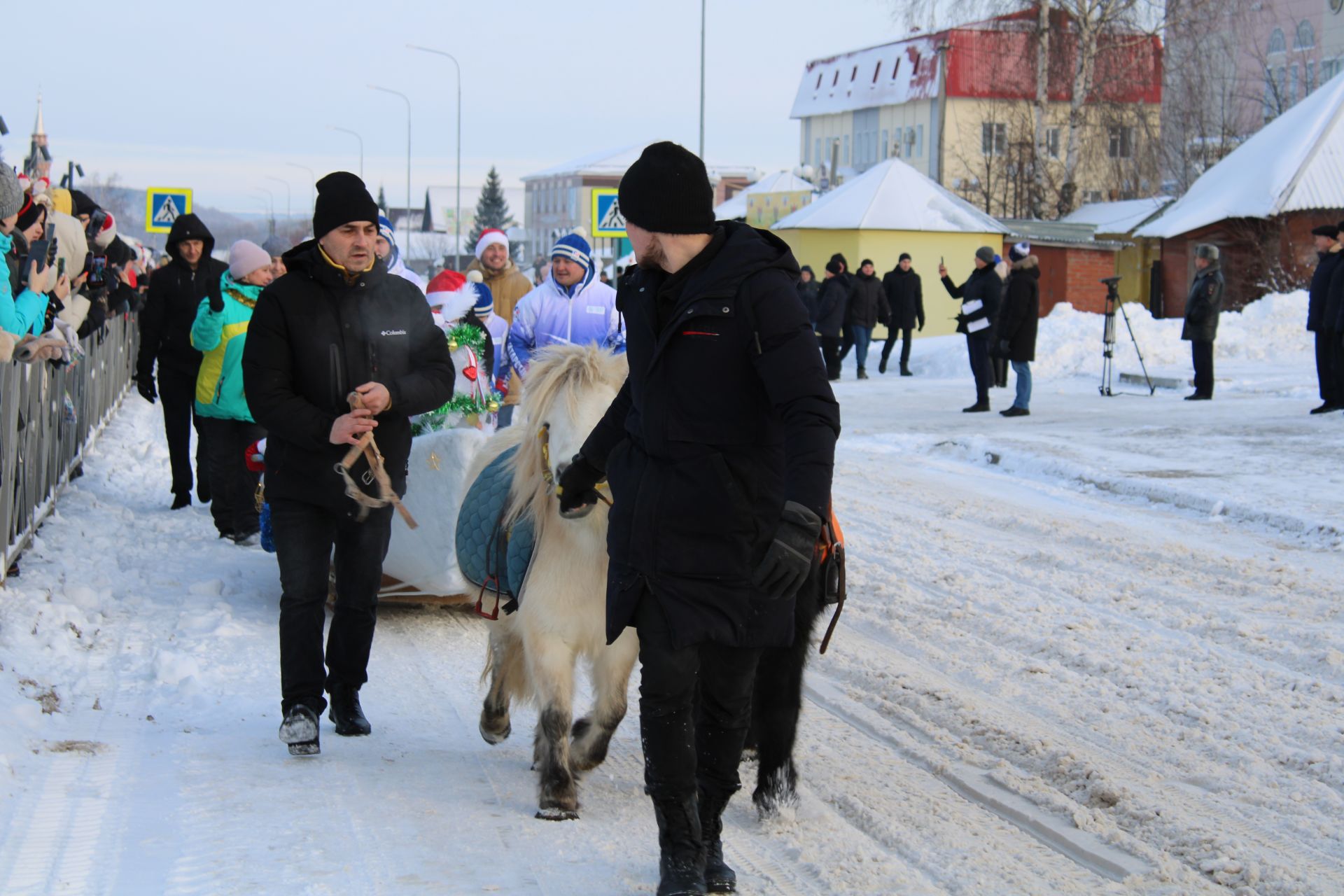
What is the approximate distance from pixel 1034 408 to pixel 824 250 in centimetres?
1744

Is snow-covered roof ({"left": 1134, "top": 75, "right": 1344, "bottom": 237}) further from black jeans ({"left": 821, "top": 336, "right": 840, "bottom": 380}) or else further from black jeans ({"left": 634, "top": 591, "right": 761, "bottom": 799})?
black jeans ({"left": 634, "top": 591, "right": 761, "bottom": 799})

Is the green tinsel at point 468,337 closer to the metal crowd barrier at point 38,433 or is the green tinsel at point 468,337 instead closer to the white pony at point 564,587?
the metal crowd barrier at point 38,433

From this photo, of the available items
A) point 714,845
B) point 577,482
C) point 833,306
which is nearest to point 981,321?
point 833,306

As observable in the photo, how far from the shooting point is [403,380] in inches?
198

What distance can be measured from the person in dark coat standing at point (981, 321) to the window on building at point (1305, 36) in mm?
48069

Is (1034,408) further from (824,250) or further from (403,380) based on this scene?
(824,250)

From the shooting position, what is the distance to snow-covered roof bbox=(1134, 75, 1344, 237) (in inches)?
1169

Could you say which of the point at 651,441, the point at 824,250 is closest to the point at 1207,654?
the point at 651,441

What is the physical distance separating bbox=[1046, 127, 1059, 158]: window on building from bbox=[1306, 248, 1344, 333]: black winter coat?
2773cm

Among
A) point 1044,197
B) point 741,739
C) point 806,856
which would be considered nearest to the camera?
point 741,739

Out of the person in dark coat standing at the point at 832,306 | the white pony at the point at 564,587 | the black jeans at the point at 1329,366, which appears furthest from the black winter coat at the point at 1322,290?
the white pony at the point at 564,587

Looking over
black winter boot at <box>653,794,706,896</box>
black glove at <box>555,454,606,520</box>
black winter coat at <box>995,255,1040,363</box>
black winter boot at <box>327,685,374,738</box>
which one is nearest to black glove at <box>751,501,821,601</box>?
black winter boot at <box>653,794,706,896</box>

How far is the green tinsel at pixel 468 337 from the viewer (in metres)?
7.33

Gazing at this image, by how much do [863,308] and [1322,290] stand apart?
28.9ft
